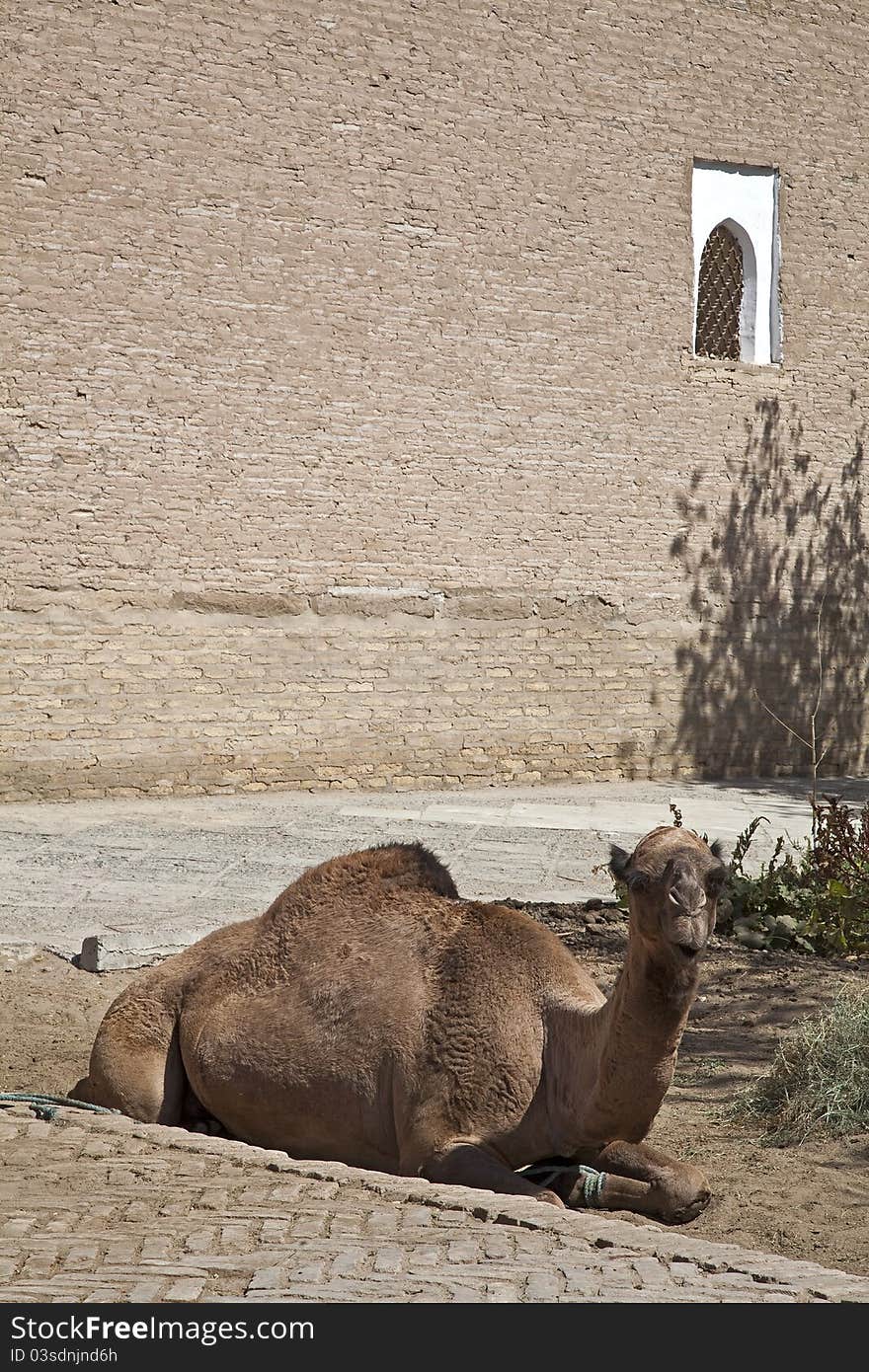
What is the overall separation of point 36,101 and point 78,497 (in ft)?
11.6

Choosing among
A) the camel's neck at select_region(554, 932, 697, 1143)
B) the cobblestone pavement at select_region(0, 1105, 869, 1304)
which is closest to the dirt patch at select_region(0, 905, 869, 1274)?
the camel's neck at select_region(554, 932, 697, 1143)

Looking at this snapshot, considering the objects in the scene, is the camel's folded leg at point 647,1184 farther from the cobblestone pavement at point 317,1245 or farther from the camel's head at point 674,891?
the camel's head at point 674,891

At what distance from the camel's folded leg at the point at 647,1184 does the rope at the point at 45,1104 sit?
5.48ft

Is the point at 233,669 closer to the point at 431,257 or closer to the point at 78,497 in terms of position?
the point at 78,497

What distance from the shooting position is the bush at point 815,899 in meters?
7.67

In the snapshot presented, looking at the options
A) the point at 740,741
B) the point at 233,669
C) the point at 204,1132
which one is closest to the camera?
the point at 204,1132

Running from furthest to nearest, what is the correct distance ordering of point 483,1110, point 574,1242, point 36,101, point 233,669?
point 233,669 < point 36,101 < point 483,1110 < point 574,1242

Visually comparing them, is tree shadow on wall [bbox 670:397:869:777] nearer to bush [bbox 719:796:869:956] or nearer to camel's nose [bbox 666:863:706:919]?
bush [bbox 719:796:869:956]

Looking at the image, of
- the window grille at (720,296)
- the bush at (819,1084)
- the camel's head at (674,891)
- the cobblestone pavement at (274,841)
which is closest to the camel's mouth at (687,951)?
the camel's head at (674,891)

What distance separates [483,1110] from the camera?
169 inches

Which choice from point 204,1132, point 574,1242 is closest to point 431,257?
point 204,1132

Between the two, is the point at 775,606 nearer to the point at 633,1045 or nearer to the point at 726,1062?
the point at 726,1062

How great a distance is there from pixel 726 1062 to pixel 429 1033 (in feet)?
6.81

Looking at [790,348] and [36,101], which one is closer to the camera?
[36,101]
